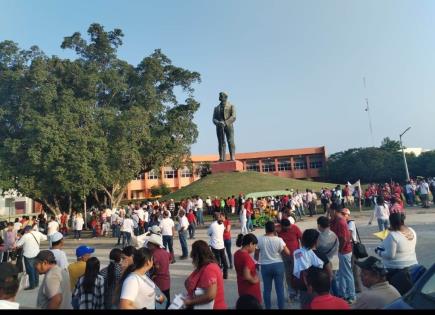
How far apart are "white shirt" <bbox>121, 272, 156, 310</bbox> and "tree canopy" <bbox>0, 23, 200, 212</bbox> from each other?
19.6m

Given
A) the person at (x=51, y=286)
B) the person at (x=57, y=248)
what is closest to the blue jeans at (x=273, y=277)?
the person at (x=51, y=286)

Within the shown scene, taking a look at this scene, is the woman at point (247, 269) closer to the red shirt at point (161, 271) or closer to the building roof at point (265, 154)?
the red shirt at point (161, 271)

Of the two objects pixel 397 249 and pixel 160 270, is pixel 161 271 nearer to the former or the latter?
pixel 160 270

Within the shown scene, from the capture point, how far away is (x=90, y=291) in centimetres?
420

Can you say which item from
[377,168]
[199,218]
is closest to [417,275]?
[199,218]

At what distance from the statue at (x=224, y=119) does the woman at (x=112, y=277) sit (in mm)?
25649

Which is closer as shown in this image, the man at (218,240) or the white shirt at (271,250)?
the white shirt at (271,250)

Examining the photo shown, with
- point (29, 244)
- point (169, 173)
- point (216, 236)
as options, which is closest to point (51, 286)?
point (216, 236)

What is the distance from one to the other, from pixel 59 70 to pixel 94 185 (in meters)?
9.41

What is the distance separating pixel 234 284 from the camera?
823 cm

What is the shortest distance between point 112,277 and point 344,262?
3.69 meters

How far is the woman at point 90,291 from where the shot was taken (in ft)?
13.7

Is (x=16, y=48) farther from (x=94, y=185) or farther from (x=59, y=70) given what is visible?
(x=94, y=185)
